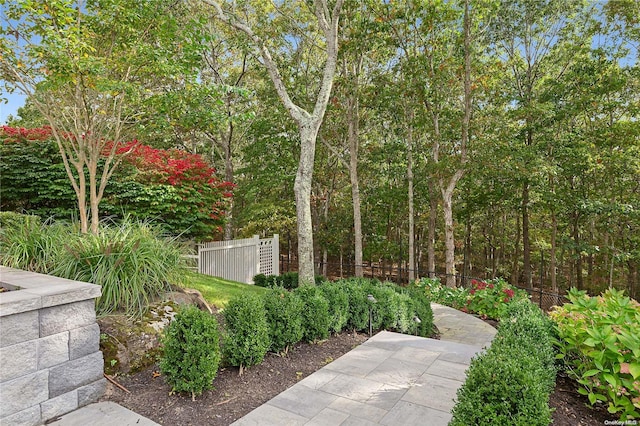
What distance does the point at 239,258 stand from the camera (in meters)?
10.1

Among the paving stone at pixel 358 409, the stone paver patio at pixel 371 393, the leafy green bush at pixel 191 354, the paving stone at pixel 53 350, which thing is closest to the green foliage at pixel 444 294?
the stone paver patio at pixel 371 393

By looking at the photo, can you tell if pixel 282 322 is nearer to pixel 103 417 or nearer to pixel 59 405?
pixel 103 417

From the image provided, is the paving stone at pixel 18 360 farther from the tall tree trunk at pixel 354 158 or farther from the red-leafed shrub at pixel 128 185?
the tall tree trunk at pixel 354 158

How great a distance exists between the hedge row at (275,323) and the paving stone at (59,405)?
586mm

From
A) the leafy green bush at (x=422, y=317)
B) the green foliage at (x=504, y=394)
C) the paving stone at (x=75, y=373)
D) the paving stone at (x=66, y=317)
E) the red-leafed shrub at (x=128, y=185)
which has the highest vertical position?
the red-leafed shrub at (x=128, y=185)

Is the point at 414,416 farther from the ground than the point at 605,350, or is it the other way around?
the point at 605,350

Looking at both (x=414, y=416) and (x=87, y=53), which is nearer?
(x=414, y=416)

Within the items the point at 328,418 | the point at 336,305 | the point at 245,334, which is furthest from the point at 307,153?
the point at 328,418

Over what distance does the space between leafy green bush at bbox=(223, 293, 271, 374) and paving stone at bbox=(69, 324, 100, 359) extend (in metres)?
0.93

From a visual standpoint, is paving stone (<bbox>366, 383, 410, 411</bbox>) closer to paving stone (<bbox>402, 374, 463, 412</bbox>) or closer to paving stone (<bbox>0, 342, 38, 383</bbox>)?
paving stone (<bbox>402, 374, 463, 412</bbox>)

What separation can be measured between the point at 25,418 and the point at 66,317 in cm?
60

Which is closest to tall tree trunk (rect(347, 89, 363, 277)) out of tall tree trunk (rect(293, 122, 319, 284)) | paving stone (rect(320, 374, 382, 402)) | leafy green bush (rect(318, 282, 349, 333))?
tall tree trunk (rect(293, 122, 319, 284))

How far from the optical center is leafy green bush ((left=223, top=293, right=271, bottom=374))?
2.90 meters

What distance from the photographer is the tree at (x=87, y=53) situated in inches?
170
